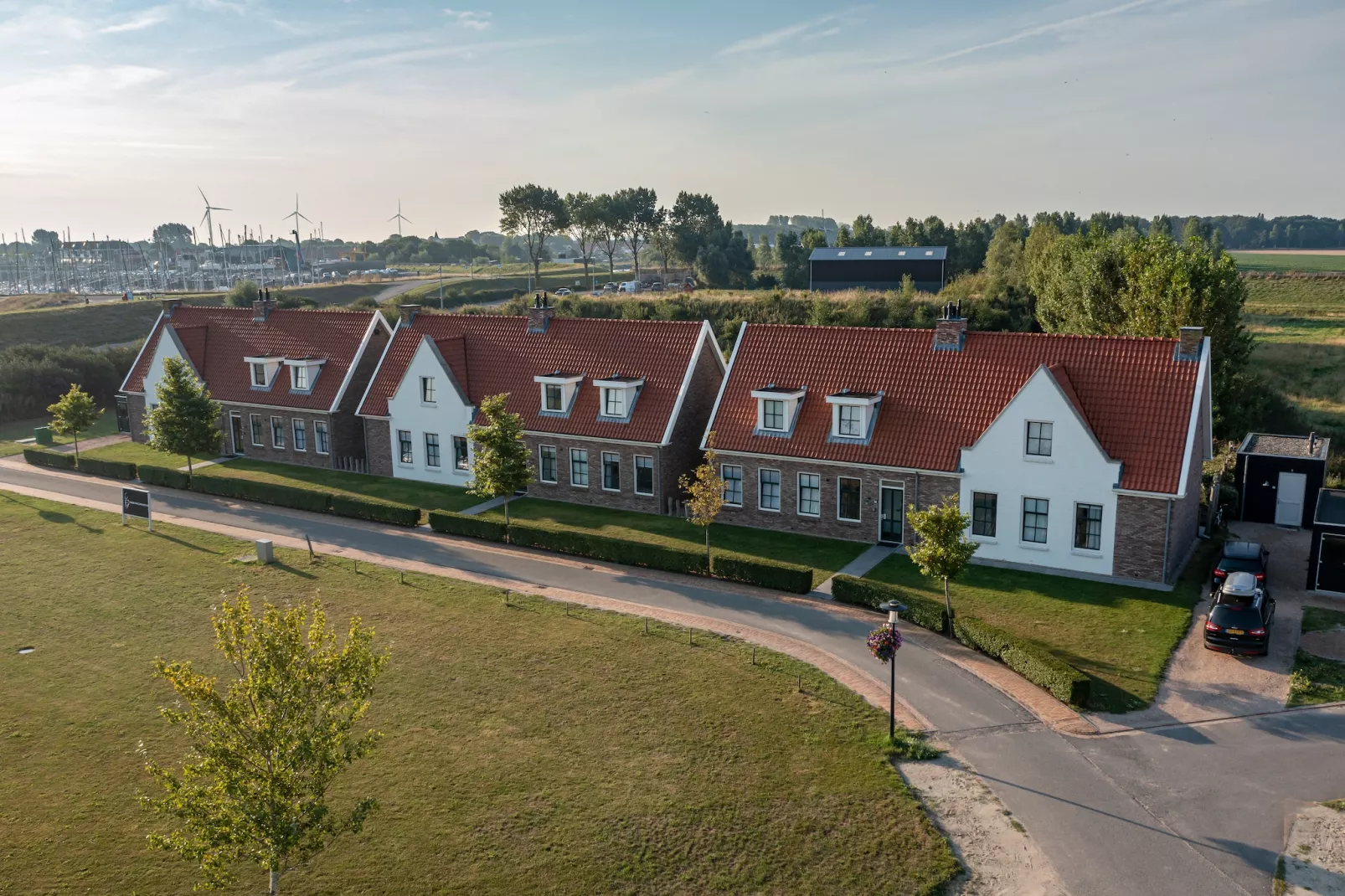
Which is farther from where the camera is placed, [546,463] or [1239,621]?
[546,463]

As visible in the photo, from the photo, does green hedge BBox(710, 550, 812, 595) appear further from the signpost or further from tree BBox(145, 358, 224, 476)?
tree BBox(145, 358, 224, 476)

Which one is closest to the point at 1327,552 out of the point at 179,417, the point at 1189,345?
the point at 1189,345

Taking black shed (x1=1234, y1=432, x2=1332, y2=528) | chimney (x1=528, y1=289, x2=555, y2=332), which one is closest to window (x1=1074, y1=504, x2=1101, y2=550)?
black shed (x1=1234, y1=432, x2=1332, y2=528)

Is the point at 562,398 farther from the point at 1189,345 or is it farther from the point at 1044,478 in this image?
the point at 1189,345

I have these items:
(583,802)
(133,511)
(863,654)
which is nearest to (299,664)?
(583,802)

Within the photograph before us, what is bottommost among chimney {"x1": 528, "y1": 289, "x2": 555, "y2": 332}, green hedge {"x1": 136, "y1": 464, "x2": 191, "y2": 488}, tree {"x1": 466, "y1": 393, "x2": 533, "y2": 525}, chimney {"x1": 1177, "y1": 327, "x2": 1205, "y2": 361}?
green hedge {"x1": 136, "y1": 464, "x2": 191, "y2": 488}

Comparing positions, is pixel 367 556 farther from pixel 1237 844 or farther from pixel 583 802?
pixel 1237 844
